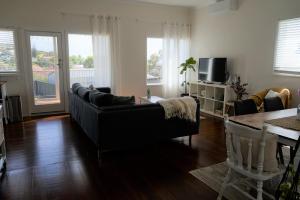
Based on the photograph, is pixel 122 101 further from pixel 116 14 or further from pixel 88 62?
pixel 116 14

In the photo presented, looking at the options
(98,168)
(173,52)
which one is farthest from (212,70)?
(98,168)

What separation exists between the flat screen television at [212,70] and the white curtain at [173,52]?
0.89m

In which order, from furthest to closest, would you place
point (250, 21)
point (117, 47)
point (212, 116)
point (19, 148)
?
1. point (117, 47)
2. point (212, 116)
3. point (250, 21)
4. point (19, 148)

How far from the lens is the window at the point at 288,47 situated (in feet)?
14.1

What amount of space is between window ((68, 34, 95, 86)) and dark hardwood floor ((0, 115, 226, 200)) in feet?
6.66

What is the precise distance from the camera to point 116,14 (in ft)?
20.1

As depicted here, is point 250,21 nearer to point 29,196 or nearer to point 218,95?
point 218,95

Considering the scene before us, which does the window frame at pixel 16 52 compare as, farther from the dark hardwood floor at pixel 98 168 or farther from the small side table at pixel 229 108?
the small side table at pixel 229 108

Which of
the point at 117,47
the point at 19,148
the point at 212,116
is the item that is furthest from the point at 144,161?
the point at 117,47

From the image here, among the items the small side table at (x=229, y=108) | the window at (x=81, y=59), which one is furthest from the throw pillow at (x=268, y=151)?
the window at (x=81, y=59)

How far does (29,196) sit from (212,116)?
451 centimetres

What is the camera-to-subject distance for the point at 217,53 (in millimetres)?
6156

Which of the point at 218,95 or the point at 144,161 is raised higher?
the point at 218,95

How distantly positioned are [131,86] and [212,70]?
2315 mm
